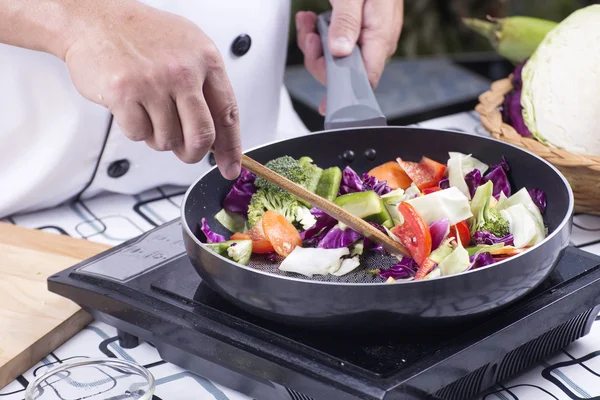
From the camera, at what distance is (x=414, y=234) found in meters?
1.21

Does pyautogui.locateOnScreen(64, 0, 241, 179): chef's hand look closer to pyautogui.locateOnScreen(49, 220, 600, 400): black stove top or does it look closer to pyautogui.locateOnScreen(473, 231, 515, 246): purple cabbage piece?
pyautogui.locateOnScreen(49, 220, 600, 400): black stove top

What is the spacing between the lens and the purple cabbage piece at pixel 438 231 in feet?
3.97

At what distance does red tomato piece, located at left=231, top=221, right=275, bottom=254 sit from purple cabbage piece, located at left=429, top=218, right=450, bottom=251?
0.81ft

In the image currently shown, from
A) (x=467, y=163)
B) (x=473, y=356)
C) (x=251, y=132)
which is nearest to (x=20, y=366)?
(x=473, y=356)

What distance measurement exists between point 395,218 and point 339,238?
0.11m

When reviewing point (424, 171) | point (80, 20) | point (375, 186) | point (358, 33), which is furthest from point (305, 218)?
point (358, 33)

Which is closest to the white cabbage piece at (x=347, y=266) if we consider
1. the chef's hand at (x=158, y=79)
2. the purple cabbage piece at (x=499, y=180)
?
the chef's hand at (x=158, y=79)

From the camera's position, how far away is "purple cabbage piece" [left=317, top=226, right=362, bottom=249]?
1.26 m

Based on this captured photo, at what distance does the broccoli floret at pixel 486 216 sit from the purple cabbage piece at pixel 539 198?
0.24 feet

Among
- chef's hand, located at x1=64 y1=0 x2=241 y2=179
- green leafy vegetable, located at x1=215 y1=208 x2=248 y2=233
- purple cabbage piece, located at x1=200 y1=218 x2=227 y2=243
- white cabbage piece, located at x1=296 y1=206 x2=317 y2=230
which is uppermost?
chef's hand, located at x1=64 y1=0 x2=241 y2=179

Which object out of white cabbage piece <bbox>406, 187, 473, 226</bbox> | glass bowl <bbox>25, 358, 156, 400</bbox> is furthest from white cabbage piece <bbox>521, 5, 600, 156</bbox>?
glass bowl <bbox>25, 358, 156, 400</bbox>

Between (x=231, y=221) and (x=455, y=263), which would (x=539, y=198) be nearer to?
(x=455, y=263)

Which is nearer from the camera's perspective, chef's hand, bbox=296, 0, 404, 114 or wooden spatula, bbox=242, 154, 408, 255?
wooden spatula, bbox=242, 154, 408, 255

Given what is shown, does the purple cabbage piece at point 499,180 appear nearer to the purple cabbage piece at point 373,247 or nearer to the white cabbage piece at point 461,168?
the white cabbage piece at point 461,168
